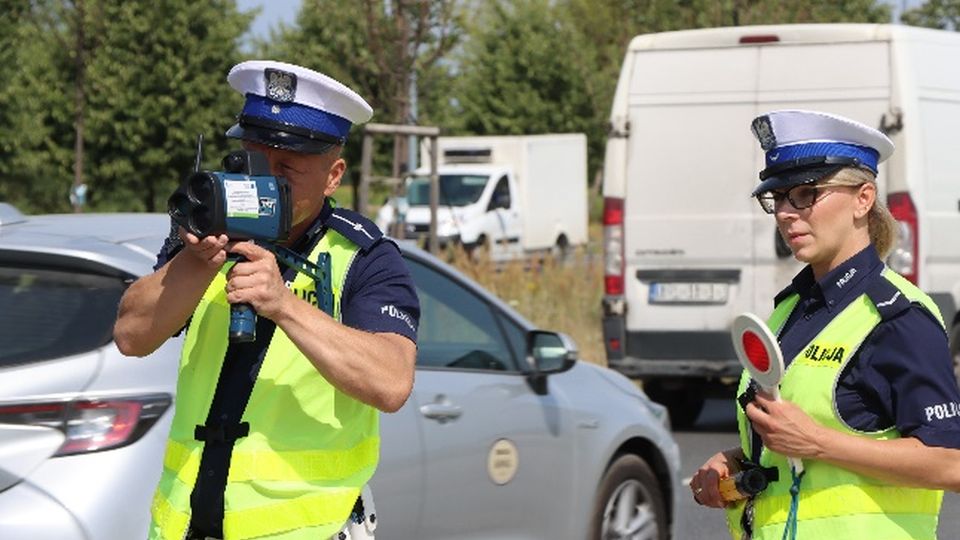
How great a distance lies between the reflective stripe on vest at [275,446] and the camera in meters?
3.57

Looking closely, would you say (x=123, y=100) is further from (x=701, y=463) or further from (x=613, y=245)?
(x=701, y=463)

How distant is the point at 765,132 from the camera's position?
12.4 ft

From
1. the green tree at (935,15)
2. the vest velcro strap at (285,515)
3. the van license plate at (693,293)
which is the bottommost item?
the van license plate at (693,293)

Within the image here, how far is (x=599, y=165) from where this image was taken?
2275 inches

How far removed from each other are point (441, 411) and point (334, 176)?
246 cm

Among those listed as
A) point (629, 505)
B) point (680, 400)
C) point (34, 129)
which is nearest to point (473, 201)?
point (34, 129)

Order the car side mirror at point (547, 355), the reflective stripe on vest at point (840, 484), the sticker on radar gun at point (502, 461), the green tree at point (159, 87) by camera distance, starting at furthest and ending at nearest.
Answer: the green tree at point (159, 87)
the car side mirror at point (547, 355)
the sticker on radar gun at point (502, 461)
the reflective stripe on vest at point (840, 484)

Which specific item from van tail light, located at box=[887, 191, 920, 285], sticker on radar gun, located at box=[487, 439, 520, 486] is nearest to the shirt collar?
sticker on radar gun, located at box=[487, 439, 520, 486]

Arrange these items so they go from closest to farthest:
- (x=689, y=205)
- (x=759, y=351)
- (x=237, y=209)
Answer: (x=237, y=209)
(x=759, y=351)
(x=689, y=205)

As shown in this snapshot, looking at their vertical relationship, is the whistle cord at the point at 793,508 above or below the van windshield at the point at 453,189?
above

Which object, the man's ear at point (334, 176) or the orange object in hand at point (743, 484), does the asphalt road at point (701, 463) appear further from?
the man's ear at point (334, 176)

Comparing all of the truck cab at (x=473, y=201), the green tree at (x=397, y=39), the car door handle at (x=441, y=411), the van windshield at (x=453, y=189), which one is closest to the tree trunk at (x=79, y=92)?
the van windshield at (x=453, y=189)

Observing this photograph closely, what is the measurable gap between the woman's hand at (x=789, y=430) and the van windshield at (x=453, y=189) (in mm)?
33452

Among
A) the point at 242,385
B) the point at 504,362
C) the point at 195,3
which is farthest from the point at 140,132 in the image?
the point at 242,385
